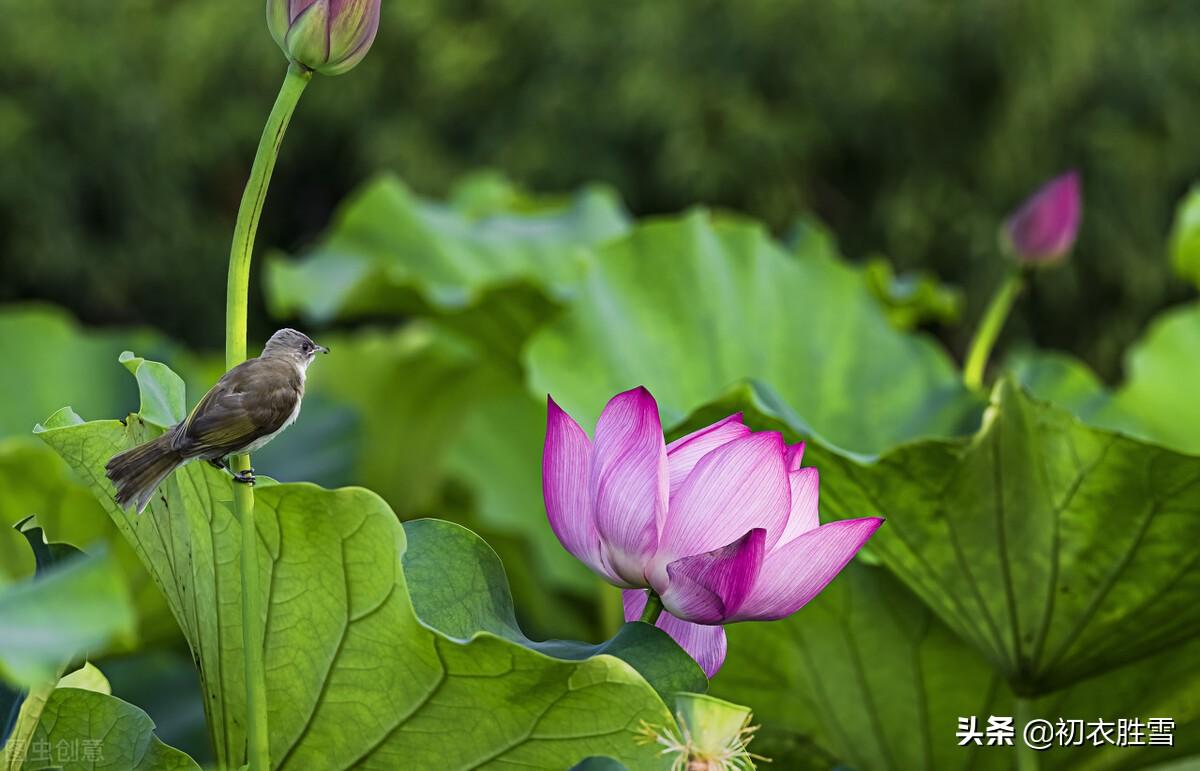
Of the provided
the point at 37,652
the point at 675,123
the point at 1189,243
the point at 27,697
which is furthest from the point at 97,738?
the point at 675,123

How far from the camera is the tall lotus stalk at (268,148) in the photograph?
1.16ft

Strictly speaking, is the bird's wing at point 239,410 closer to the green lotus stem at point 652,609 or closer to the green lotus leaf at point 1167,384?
the green lotus stem at point 652,609

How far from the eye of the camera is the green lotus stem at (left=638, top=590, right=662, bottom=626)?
0.42m

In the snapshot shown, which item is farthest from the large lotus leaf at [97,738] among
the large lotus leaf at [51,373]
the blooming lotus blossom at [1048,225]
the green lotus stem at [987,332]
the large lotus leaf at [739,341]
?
the large lotus leaf at [51,373]

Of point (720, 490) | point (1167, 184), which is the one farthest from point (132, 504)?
point (1167, 184)

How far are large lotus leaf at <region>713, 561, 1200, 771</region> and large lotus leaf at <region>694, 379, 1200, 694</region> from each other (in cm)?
4

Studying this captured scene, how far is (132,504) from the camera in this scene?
13.8 inches

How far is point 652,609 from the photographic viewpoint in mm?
427

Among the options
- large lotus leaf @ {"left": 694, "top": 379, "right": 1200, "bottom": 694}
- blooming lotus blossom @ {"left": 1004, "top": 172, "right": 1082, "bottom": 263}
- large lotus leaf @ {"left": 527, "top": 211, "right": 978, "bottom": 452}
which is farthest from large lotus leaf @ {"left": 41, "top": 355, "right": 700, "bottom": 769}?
blooming lotus blossom @ {"left": 1004, "top": 172, "right": 1082, "bottom": 263}

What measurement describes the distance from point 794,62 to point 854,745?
2.95m

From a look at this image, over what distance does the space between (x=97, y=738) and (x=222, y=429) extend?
132 mm

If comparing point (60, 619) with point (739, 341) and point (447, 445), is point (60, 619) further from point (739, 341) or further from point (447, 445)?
point (447, 445)

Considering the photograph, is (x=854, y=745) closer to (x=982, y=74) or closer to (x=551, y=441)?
(x=551, y=441)

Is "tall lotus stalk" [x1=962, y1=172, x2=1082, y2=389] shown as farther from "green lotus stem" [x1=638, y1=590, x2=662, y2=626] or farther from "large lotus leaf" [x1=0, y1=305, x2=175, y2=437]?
"large lotus leaf" [x1=0, y1=305, x2=175, y2=437]
